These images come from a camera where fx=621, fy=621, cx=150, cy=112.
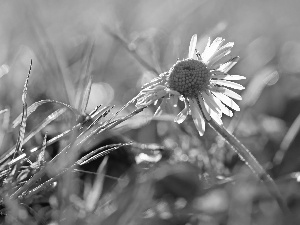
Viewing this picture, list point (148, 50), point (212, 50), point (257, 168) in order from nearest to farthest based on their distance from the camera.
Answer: point (257, 168) → point (212, 50) → point (148, 50)

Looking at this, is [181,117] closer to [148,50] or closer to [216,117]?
[216,117]

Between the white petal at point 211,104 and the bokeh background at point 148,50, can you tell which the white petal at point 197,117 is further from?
the bokeh background at point 148,50

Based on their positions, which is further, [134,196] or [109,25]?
[109,25]

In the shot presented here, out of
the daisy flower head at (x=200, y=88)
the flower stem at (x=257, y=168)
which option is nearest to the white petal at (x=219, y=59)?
the daisy flower head at (x=200, y=88)

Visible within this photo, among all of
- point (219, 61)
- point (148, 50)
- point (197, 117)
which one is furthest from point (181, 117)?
point (148, 50)

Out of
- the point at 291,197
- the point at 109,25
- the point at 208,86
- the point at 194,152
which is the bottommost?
the point at 291,197

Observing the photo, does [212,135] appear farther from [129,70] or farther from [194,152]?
[129,70]

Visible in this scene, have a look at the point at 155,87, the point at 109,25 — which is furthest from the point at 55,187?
the point at 109,25
